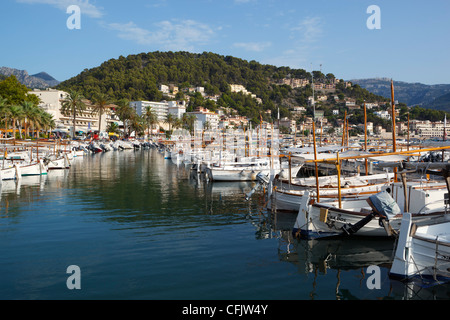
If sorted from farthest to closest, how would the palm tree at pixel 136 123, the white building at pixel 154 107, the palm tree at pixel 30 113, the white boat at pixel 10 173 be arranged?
the white building at pixel 154 107 < the palm tree at pixel 136 123 < the palm tree at pixel 30 113 < the white boat at pixel 10 173

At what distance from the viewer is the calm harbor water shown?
12.6 meters

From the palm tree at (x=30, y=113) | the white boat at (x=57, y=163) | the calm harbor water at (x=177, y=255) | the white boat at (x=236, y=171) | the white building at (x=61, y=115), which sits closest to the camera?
the calm harbor water at (x=177, y=255)

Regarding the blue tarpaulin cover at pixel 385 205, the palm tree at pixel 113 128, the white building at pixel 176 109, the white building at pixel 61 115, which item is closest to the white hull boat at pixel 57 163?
the blue tarpaulin cover at pixel 385 205

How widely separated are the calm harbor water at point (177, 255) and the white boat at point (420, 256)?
18.3 inches

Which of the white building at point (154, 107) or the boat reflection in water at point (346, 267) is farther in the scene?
the white building at point (154, 107)

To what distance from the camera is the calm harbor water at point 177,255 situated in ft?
41.3

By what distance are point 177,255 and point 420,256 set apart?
9067mm

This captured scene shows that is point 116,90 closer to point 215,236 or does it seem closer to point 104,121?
point 104,121

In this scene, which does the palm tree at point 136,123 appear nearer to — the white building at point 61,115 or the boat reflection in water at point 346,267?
the white building at point 61,115

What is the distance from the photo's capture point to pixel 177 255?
1612 centimetres

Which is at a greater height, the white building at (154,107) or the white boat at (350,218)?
the white building at (154,107)

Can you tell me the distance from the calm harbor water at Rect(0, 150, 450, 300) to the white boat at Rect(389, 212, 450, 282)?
0.46 m

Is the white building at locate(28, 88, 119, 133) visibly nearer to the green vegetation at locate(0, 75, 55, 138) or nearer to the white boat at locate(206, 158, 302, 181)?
the green vegetation at locate(0, 75, 55, 138)

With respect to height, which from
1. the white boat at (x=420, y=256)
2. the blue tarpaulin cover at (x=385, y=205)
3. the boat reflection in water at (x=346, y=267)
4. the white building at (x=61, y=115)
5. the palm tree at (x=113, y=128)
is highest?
the white building at (x=61, y=115)
